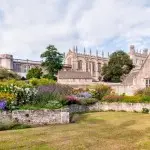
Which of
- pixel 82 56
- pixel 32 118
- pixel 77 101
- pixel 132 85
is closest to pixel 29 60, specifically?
pixel 82 56

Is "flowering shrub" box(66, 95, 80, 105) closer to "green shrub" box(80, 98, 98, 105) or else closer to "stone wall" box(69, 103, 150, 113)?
"stone wall" box(69, 103, 150, 113)

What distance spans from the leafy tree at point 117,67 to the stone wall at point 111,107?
51.7 m

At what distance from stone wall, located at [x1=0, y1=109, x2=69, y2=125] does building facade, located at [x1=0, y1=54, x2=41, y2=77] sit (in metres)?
79.5

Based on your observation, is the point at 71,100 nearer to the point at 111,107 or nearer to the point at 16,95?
the point at 111,107

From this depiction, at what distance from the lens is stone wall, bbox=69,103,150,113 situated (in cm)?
2666

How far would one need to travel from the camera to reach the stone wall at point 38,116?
18.0 m

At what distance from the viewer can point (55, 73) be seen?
271 ft

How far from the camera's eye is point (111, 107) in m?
28.5

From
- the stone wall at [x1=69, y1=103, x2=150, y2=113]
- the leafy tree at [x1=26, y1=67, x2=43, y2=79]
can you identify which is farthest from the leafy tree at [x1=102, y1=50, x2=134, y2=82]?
the stone wall at [x1=69, y1=103, x2=150, y2=113]

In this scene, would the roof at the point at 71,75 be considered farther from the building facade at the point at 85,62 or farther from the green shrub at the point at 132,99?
the green shrub at the point at 132,99

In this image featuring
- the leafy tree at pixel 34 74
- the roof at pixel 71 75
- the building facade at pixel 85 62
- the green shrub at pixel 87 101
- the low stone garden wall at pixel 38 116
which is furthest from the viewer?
the building facade at pixel 85 62

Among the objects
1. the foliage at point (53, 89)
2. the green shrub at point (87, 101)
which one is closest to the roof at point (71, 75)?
the foliage at point (53, 89)

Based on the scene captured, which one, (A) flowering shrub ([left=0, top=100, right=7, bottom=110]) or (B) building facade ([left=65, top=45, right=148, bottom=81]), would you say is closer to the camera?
(A) flowering shrub ([left=0, top=100, right=7, bottom=110])

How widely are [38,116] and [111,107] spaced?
11.1 m
